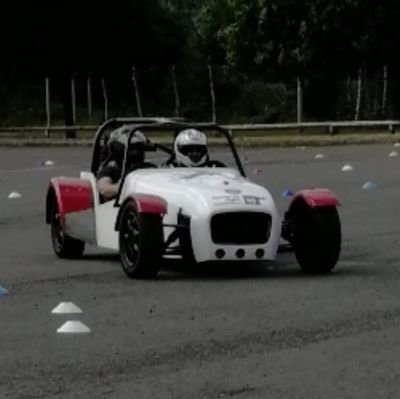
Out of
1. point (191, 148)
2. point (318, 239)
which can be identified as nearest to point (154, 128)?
point (191, 148)

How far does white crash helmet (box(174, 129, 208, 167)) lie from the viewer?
41.7ft

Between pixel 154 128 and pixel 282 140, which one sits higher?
pixel 154 128

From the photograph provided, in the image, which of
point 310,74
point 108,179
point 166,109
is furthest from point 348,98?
point 108,179

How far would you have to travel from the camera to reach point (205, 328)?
8.88 m

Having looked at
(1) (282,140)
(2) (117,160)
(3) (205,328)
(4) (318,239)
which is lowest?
(1) (282,140)

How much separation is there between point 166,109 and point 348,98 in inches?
271

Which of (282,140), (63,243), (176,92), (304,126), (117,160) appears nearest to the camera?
(117,160)

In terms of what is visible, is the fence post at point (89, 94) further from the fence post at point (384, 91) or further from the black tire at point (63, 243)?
the black tire at point (63, 243)

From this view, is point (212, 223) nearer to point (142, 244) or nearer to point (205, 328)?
point (142, 244)

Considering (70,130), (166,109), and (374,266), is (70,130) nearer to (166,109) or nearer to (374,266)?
(166,109)

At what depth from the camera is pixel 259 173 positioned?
2523cm

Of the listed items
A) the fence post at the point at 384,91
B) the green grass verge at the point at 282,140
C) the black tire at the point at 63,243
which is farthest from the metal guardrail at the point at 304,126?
the black tire at the point at 63,243

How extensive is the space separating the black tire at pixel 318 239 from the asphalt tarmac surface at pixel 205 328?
141 mm

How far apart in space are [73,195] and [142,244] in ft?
7.33
